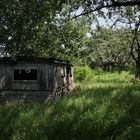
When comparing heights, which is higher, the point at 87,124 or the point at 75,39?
the point at 75,39

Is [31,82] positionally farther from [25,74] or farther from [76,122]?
[76,122]

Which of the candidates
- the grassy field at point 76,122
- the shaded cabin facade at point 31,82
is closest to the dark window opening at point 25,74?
the shaded cabin facade at point 31,82

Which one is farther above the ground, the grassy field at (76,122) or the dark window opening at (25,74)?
the dark window opening at (25,74)

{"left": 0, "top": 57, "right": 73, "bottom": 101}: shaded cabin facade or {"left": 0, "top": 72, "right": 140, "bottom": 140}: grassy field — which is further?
{"left": 0, "top": 57, "right": 73, "bottom": 101}: shaded cabin facade

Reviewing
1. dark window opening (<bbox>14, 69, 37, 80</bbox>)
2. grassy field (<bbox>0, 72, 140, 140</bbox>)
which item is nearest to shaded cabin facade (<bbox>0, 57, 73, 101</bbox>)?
dark window opening (<bbox>14, 69, 37, 80</bbox>)

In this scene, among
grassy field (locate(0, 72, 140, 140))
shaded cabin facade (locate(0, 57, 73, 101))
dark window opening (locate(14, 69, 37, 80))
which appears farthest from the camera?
dark window opening (locate(14, 69, 37, 80))

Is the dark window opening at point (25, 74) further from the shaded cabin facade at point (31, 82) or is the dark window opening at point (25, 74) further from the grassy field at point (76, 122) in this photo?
the grassy field at point (76, 122)

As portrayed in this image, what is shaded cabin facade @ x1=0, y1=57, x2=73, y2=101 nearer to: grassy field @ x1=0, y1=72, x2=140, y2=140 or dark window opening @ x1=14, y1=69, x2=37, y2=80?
dark window opening @ x1=14, y1=69, x2=37, y2=80

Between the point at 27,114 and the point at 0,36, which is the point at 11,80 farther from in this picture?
the point at 27,114

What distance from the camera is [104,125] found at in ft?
34.1

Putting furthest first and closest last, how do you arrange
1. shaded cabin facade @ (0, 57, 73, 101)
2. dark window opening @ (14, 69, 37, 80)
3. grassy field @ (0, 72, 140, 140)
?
dark window opening @ (14, 69, 37, 80) < shaded cabin facade @ (0, 57, 73, 101) < grassy field @ (0, 72, 140, 140)

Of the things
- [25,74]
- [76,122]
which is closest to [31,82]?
[25,74]

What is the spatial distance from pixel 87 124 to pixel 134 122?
57.7 inches

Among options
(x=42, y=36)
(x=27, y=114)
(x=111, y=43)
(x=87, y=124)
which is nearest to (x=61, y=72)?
(x=42, y=36)
